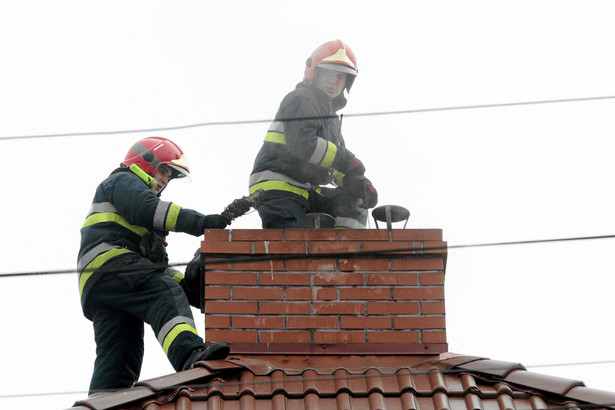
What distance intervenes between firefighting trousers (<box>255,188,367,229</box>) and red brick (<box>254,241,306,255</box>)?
1.13 metres

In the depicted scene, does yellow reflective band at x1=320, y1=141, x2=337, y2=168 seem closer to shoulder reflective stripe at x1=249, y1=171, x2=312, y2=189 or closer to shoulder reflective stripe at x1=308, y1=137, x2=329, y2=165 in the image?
shoulder reflective stripe at x1=308, y1=137, x2=329, y2=165

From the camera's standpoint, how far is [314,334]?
642 centimetres

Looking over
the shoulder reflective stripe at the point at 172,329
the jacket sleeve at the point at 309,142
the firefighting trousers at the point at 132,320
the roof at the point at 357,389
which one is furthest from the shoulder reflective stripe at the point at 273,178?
the roof at the point at 357,389

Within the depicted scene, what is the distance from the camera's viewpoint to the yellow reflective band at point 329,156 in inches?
304

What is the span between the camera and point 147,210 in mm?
7469

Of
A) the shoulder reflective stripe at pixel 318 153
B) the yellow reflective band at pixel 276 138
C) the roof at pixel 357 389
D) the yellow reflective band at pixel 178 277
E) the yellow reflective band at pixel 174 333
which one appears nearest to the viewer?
the roof at pixel 357 389

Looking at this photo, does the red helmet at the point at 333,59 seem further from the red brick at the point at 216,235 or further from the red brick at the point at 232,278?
the red brick at the point at 232,278

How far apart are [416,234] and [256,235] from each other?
0.91 m

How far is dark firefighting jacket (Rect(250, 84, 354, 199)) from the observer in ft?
25.4

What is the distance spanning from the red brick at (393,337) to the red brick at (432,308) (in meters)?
0.14

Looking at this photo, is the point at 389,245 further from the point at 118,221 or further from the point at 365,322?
the point at 118,221

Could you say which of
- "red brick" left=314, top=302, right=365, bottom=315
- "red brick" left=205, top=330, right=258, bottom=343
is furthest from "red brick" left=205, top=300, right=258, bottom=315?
"red brick" left=314, top=302, right=365, bottom=315

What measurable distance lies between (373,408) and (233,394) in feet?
2.26

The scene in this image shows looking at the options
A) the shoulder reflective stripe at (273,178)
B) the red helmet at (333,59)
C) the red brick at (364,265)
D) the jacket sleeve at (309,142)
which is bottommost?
the red brick at (364,265)
